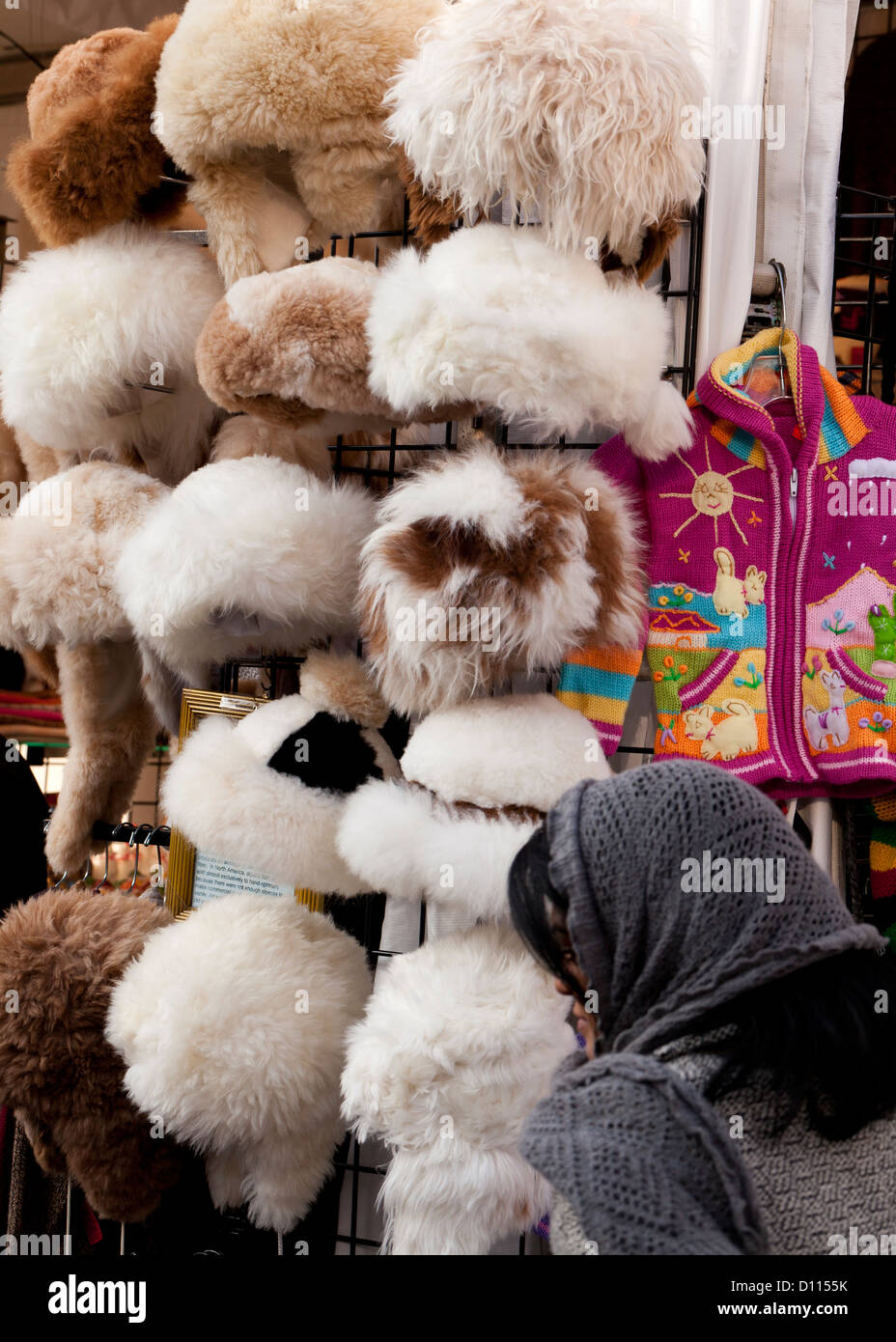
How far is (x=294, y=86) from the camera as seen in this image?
1.33 m

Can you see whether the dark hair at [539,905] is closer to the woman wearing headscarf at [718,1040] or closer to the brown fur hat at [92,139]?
the woman wearing headscarf at [718,1040]

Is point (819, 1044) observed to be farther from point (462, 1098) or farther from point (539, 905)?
point (462, 1098)

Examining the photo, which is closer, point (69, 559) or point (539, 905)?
point (539, 905)

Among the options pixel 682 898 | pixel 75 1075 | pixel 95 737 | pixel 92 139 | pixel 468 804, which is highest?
pixel 92 139

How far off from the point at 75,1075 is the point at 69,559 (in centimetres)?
69

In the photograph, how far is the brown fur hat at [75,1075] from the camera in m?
1.46

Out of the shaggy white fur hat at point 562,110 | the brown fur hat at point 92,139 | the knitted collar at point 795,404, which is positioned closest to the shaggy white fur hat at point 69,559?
the brown fur hat at point 92,139

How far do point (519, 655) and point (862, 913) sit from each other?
640 mm

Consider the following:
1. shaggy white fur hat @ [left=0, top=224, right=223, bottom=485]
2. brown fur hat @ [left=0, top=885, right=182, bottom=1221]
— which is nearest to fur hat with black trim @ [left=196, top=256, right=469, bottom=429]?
shaggy white fur hat @ [left=0, top=224, right=223, bottom=485]

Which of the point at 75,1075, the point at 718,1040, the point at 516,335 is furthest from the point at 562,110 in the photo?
the point at 75,1075

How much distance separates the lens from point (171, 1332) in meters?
1.11

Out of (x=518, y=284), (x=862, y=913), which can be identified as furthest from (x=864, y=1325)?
(x=518, y=284)

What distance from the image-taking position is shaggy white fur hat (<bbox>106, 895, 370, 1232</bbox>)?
1.37 m

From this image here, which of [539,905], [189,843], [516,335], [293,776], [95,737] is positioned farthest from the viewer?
[95,737]
